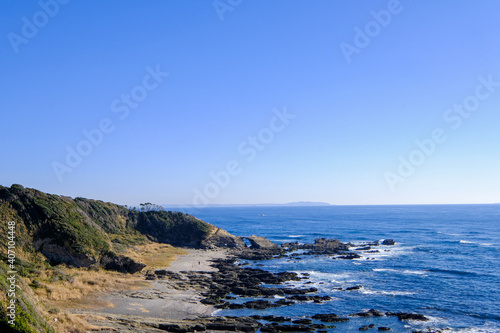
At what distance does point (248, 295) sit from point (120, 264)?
23471mm

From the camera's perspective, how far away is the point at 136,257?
244ft

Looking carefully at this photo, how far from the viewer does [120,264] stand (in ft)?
203

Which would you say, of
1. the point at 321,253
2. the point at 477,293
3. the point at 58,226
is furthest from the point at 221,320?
the point at 321,253

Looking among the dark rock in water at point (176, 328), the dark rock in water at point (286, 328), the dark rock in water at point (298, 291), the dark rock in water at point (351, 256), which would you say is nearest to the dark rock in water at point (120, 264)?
the dark rock in water at point (298, 291)

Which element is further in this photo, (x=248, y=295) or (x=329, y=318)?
(x=248, y=295)

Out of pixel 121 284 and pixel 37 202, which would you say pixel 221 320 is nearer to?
pixel 121 284

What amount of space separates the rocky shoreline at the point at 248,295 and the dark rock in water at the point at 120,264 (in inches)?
106

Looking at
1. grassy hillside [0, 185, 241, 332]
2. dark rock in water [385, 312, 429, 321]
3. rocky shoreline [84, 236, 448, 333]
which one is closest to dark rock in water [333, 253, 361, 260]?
rocky shoreline [84, 236, 448, 333]

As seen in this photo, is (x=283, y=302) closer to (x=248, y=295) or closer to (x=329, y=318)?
(x=248, y=295)

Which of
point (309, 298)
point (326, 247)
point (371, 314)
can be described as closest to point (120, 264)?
point (309, 298)

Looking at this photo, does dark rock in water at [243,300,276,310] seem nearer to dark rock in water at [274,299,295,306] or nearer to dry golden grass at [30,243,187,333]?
dark rock in water at [274,299,295,306]

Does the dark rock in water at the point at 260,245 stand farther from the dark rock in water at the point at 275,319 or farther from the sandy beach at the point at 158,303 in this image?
the dark rock in water at the point at 275,319

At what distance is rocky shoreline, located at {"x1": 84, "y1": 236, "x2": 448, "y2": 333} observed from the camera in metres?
40.0

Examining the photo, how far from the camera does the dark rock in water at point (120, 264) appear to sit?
201 feet
